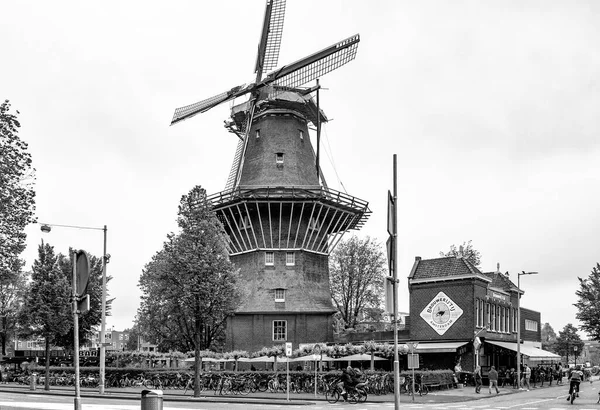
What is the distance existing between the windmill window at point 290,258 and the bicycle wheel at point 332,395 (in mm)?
19679

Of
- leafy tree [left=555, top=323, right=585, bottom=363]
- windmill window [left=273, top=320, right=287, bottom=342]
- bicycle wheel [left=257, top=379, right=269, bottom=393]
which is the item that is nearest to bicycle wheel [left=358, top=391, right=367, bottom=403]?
bicycle wheel [left=257, top=379, right=269, bottom=393]

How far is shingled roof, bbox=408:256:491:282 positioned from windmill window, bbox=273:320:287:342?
10.5 metres

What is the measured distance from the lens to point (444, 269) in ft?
181

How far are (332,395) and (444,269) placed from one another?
19428mm

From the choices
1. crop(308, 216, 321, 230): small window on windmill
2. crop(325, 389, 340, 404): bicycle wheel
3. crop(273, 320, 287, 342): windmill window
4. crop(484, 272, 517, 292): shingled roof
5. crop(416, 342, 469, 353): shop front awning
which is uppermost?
crop(308, 216, 321, 230): small window on windmill

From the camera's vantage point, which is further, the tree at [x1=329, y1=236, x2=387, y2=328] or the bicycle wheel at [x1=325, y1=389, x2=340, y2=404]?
the tree at [x1=329, y1=236, x2=387, y2=328]

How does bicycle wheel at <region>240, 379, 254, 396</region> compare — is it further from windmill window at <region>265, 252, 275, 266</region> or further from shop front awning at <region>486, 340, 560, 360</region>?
shop front awning at <region>486, 340, 560, 360</region>

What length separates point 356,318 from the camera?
8206 centimetres

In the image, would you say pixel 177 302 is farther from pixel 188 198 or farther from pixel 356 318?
pixel 356 318

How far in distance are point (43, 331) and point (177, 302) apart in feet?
41.6

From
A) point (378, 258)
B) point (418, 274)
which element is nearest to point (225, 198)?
point (418, 274)

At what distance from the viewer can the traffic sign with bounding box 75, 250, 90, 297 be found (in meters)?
11.5

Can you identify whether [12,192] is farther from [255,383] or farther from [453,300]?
[453,300]

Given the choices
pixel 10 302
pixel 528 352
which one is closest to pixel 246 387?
pixel 528 352
